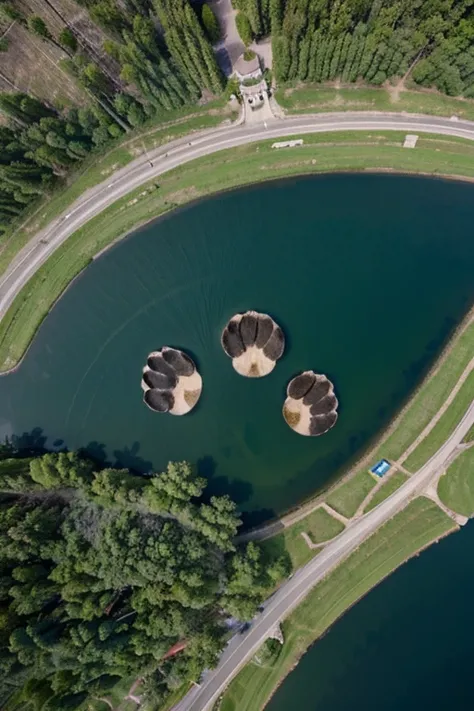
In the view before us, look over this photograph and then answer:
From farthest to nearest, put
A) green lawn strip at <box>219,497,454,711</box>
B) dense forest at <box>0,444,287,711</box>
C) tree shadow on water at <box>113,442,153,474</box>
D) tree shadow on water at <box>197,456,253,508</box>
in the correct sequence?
tree shadow on water at <box>113,442,153,474</box> < tree shadow on water at <box>197,456,253,508</box> < green lawn strip at <box>219,497,454,711</box> < dense forest at <box>0,444,287,711</box>

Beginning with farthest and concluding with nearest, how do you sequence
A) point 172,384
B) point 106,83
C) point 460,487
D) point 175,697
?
1. point 106,83
2. point 172,384
3. point 460,487
4. point 175,697

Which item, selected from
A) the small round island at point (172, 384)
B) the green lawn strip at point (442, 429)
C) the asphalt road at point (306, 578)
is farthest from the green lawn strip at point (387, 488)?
the small round island at point (172, 384)

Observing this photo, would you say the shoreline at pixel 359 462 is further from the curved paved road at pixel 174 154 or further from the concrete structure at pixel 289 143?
the concrete structure at pixel 289 143

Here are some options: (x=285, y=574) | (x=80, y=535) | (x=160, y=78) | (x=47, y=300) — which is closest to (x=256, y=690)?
(x=285, y=574)

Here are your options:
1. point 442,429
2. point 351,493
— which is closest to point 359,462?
point 351,493

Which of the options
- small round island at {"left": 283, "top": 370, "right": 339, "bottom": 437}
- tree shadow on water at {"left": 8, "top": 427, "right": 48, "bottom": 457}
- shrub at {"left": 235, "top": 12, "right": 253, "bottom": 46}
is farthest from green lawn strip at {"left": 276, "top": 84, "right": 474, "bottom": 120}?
tree shadow on water at {"left": 8, "top": 427, "right": 48, "bottom": 457}

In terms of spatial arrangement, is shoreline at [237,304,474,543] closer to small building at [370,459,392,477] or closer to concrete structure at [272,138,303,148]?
small building at [370,459,392,477]

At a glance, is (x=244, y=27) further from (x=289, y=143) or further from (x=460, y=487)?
(x=460, y=487)
